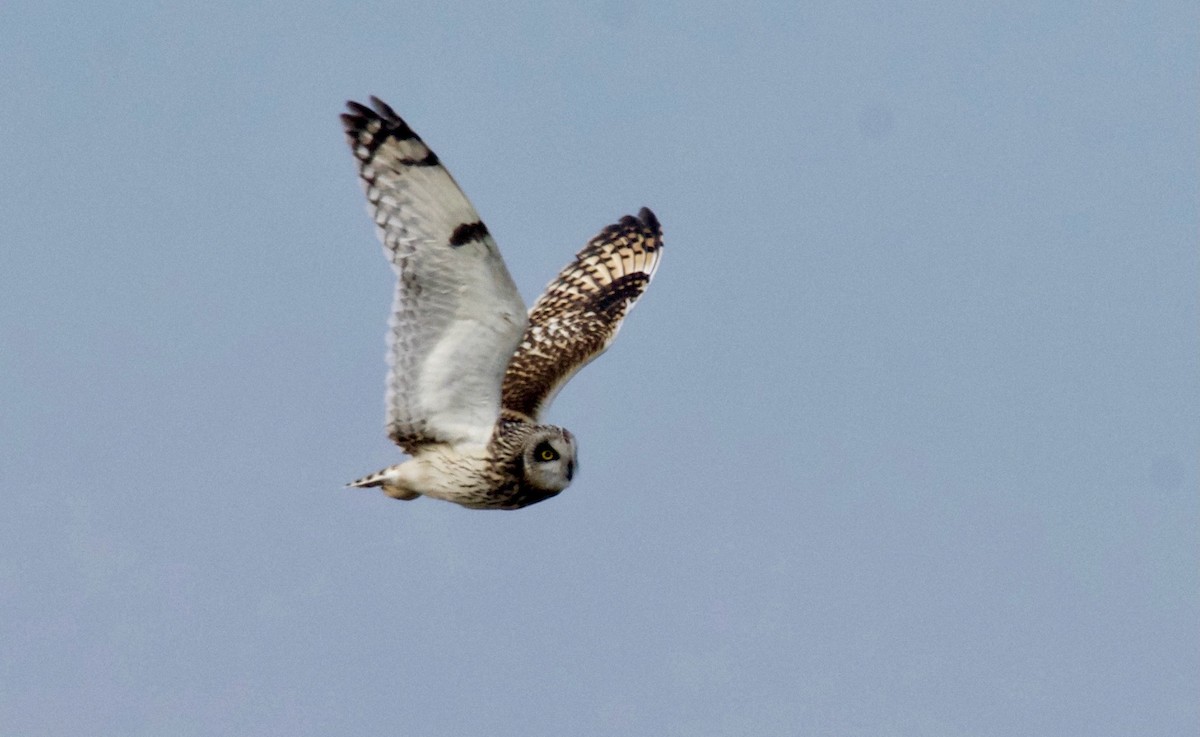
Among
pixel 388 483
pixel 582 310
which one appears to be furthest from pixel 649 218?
pixel 388 483

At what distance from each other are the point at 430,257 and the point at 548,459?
156 cm

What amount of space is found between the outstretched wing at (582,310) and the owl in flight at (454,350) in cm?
2

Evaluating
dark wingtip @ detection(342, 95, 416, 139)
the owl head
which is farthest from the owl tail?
dark wingtip @ detection(342, 95, 416, 139)

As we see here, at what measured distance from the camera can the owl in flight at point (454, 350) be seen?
10.9 m

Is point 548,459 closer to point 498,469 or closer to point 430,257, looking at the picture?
point 498,469

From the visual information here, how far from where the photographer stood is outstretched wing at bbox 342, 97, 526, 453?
10828 mm

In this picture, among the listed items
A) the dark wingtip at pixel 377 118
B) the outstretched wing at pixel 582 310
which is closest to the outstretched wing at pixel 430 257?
the dark wingtip at pixel 377 118

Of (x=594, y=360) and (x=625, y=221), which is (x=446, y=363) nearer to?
(x=594, y=360)

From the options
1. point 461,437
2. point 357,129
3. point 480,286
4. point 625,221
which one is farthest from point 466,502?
point 625,221

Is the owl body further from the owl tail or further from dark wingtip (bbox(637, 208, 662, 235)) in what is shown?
dark wingtip (bbox(637, 208, 662, 235))

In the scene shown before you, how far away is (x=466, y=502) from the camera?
12.0m

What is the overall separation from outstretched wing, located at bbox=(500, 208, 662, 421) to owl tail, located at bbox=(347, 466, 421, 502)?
0.96 meters

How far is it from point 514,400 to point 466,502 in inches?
41.9

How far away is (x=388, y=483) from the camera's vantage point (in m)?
12.1
